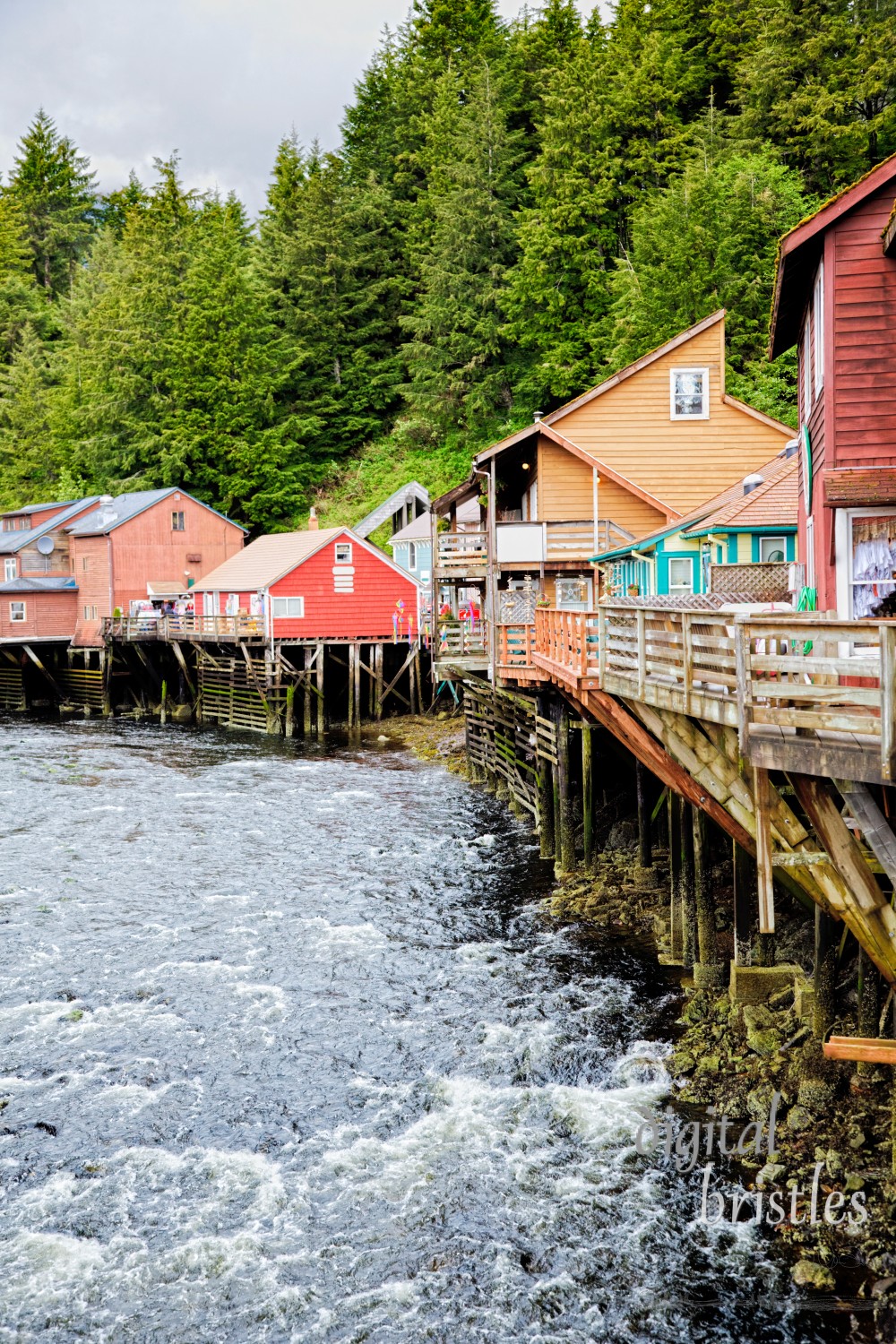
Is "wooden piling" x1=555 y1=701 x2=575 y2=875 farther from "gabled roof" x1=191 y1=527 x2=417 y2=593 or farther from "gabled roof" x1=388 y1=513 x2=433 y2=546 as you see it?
"gabled roof" x1=388 y1=513 x2=433 y2=546

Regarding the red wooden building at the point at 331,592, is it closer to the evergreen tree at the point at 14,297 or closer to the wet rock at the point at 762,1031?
the wet rock at the point at 762,1031

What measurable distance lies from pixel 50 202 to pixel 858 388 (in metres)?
97.6

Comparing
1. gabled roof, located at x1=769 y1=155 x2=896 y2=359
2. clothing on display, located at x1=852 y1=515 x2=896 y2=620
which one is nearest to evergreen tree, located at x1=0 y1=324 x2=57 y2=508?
gabled roof, located at x1=769 y1=155 x2=896 y2=359

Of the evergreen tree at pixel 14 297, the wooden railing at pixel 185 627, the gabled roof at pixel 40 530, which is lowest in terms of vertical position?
the wooden railing at pixel 185 627

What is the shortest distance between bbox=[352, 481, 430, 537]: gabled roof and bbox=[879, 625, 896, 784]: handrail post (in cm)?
4388

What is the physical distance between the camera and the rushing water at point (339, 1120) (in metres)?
8.25

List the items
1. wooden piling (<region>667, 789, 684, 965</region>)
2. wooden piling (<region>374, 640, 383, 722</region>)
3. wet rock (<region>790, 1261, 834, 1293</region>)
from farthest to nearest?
wooden piling (<region>374, 640, 383, 722</region>) < wooden piling (<region>667, 789, 684, 965</region>) < wet rock (<region>790, 1261, 834, 1293</region>)

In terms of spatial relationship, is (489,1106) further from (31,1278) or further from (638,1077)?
(31,1278)

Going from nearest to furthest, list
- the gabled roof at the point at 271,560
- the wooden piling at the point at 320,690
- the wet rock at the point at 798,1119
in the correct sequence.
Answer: the wet rock at the point at 798,1119, the wooden piling at the point at 320,690, the gabled roof at the point at 271,560

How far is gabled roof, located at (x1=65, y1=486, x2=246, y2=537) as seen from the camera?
52125mm

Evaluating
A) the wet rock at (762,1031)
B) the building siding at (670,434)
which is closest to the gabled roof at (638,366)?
the building siding at (670,434)

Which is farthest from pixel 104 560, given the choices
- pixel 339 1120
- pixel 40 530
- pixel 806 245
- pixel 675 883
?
pixel 339 1120

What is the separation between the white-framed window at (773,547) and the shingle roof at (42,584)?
4122 centimetres

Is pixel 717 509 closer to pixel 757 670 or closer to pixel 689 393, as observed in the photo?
pixel 689 393
